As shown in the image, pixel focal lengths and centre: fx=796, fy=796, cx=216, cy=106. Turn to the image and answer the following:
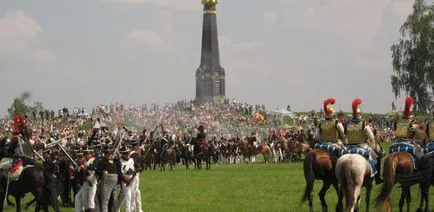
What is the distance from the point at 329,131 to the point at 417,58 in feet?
155

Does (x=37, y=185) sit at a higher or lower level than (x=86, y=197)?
higher

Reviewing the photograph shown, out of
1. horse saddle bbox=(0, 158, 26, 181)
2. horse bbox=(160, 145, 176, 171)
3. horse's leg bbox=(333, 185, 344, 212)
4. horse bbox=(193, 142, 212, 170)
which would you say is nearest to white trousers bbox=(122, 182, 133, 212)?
horse saddle bbox=(0, 158, 26, 181)

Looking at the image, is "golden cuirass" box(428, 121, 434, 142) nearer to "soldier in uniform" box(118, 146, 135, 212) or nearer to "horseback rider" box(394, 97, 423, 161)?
"horseback rider" box(394, 97, 423, 161)

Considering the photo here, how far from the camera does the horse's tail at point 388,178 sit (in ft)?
55.9

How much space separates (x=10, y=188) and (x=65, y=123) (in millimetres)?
48484

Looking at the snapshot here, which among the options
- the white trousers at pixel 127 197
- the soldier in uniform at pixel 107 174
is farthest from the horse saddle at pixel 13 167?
the white trousers at pixel 127 197

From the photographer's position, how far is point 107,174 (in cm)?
1791

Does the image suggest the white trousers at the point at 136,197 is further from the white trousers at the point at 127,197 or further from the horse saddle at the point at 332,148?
the horse saddle at the point at 332,148

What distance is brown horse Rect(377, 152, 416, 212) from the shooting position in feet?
55.9

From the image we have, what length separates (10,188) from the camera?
19891 mm

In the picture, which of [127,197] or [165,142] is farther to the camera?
[165,142]

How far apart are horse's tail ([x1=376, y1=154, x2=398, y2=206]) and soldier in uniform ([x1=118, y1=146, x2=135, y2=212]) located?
18.4 ft

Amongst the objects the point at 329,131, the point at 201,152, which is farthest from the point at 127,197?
the point at 201,152

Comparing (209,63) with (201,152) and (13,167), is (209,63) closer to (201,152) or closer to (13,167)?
(201,152)
